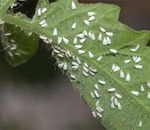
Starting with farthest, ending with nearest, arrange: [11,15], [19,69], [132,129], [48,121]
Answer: [48,121]
[19,69]
[132,129]
[11,15]

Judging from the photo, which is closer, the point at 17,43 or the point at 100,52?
the point at 100,52

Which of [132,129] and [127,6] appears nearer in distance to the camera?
[132,129]

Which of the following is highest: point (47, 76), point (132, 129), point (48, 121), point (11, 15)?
point (11, 15)

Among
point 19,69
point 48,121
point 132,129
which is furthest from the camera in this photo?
point 48,121

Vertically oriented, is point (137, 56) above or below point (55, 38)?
below

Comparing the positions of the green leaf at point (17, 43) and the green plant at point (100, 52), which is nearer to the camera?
A: the green plant at point (100, 52)

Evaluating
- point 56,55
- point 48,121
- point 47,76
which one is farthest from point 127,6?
point 56,55

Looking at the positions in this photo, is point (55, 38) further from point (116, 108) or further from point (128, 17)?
point (128, 17)

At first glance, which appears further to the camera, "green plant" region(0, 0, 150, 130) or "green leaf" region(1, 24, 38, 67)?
"green leaf" region(1, 24, 38, 67)
